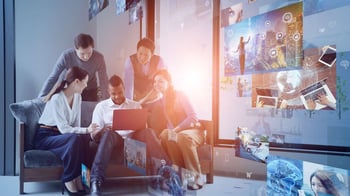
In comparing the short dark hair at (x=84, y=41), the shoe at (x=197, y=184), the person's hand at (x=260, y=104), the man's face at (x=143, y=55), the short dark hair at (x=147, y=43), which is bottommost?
the shoe at (x=197, y=184)

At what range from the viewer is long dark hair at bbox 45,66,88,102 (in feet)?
7.92

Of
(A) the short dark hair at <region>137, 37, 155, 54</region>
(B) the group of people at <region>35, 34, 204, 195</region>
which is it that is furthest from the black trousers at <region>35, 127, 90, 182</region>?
(A) the short dark hair at <region>137, 37, 155, 54</region>

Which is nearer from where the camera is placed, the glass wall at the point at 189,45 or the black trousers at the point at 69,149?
the glass wall at the point at 189,45

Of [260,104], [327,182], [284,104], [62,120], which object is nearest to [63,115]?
[62,120]

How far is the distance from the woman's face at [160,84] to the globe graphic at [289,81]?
2.58 feet

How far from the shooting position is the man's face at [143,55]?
226cm

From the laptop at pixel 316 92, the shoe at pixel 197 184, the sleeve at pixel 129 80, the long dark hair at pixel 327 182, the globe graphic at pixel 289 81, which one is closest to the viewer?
the long dark hair at pixel 327 182

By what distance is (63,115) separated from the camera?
7.93 ft

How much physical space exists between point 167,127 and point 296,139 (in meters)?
0.86

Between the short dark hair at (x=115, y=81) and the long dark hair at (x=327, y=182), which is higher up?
the short dark hair at (x=115, y=81)

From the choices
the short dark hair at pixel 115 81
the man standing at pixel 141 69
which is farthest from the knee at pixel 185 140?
the short dark hair at pixel 115 81

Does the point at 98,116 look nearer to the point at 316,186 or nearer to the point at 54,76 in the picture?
the point at 54,76

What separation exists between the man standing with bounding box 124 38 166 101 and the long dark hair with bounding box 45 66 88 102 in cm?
38

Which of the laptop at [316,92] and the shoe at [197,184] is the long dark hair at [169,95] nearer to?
the shoe at [197,184]
